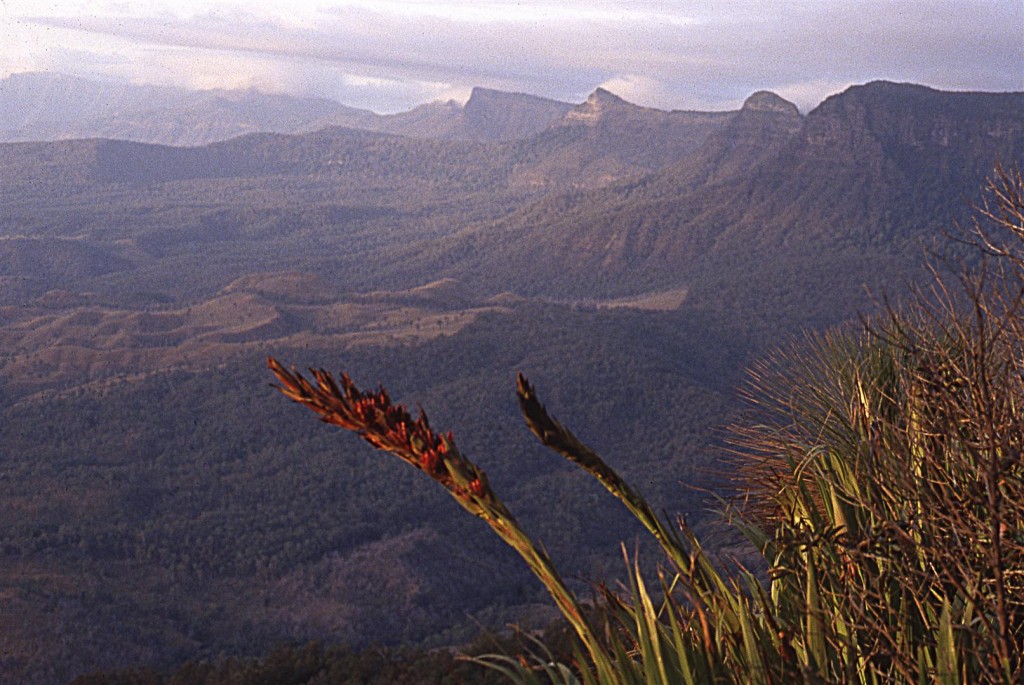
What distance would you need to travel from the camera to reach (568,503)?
3953 cm

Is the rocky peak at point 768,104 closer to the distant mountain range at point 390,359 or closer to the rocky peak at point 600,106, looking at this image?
the distant mountain range at point 390,359

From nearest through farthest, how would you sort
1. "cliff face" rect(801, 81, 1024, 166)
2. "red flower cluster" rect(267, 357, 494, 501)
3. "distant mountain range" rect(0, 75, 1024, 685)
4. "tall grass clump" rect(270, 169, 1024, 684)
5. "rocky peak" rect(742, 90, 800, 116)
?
1. "red flower cluster" rect(267, 357, 494, 501)
2. "tall grass clump" rect(270, 169, 1024, 684)
3. "distant mountain range" rect(0, 75, 1024, 685)
4. "cliff face" rect(801, 81, 1024, 166)
5. "rocky peak" rect(742, 90, 800, 116)

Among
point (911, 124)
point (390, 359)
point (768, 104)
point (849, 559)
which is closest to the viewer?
point (849, 559)

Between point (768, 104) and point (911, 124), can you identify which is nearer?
point (911, 124)

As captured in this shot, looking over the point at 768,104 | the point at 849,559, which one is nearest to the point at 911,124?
the point at 768,104

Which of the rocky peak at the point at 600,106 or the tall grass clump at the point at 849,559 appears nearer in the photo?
the tall grass clump at the point at 849,559

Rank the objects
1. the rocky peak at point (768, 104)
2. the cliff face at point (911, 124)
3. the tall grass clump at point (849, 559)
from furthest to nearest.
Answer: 1. the rocky peak at point (768, 104)
2. the cliff face at point (911, 124)
3. the tall grass clump at point (849, 559)

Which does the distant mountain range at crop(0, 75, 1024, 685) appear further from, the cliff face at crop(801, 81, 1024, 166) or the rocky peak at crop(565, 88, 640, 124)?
the rocky peak at crop(565, 88, 640, 124)

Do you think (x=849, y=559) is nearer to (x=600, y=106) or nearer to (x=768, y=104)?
(x=768, y=104)

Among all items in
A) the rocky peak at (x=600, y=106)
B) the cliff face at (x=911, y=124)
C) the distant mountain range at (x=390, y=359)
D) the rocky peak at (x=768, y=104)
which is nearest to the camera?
the distant mountain range at (x=390, y=359)

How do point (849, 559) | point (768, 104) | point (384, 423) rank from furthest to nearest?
point (768, 104)
point (849, 559)
point (384, 423)

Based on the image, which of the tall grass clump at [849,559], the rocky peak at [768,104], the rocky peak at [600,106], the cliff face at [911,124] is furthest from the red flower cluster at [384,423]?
the rocky peak at [600,106]

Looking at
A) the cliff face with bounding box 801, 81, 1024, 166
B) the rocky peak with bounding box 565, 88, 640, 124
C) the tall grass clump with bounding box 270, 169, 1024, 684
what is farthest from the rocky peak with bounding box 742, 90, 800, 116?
the tall grass clump with bounding box 270, 169, 1024, 684

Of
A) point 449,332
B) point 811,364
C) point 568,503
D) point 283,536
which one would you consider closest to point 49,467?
point 283,536
